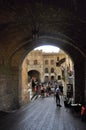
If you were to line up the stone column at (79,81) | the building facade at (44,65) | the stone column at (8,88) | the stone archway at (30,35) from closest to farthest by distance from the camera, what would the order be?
the stone archway at (30,35), the stone column at (8,88), the stone column at (79,81), the building facade at (44,65)

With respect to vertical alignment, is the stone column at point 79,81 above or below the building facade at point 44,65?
below

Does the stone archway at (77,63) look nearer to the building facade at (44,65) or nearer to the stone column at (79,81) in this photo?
the stone column at (79,81)

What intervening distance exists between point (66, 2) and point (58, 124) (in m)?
6.45

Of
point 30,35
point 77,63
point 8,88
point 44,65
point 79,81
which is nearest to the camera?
point 30,35

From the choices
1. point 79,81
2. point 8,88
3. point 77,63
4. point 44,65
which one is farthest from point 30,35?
point 44,65

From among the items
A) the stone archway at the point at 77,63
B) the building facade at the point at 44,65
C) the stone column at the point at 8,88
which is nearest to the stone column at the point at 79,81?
the stone archway at the point at 77,63

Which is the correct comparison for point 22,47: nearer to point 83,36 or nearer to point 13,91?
point 13,91

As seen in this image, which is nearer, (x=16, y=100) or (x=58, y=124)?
(x=58, y=124)

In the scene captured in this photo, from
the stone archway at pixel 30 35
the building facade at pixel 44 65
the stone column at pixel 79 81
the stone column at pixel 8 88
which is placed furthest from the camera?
the building facade at pixel 44 65

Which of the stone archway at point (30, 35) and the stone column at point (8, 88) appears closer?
the stone archway at point (30, 35)

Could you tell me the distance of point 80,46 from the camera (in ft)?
83.6

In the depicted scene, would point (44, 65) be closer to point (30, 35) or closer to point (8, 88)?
point (8, 88)

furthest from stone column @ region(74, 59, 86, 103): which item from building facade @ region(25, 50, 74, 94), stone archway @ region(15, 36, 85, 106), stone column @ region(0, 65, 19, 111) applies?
building facade @ region(25, 50, 74, 94)

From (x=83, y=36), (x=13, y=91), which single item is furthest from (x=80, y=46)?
(x=13, y=91)
